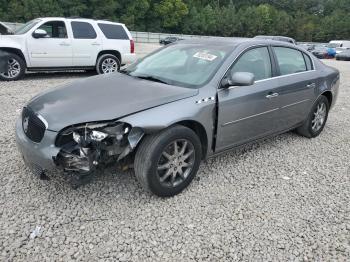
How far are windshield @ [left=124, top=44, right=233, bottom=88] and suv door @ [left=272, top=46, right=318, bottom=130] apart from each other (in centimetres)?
101

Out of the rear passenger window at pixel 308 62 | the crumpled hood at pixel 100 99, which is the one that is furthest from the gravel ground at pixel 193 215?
the rear passenger window at pixel 308 62

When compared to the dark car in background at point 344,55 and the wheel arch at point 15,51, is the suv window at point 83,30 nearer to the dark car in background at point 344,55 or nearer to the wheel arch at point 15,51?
the wheel arch at point 15,51

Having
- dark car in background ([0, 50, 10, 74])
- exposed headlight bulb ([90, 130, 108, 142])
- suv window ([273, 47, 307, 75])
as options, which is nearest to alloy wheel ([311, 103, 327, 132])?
suv window ([273, 47, 307, 75])

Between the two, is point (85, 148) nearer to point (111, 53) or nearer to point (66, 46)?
point (66, 46)

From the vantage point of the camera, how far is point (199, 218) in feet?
10.8

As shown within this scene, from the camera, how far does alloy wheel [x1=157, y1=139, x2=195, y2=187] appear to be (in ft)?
11.3

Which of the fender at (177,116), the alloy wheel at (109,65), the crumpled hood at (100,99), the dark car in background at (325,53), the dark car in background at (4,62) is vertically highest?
the crumpled hood at (100,99)

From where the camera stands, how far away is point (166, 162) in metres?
3.47

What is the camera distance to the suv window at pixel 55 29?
933cm

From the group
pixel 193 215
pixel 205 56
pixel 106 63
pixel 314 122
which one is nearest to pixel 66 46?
pixel 106 63

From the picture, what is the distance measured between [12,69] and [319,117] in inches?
303

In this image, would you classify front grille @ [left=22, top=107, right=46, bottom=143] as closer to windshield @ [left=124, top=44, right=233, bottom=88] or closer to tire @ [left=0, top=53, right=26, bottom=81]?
windshield @ [left=124, top=44, right=233, bottom=88]

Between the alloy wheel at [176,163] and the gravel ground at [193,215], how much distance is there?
203mm

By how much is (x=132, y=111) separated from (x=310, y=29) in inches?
3107
